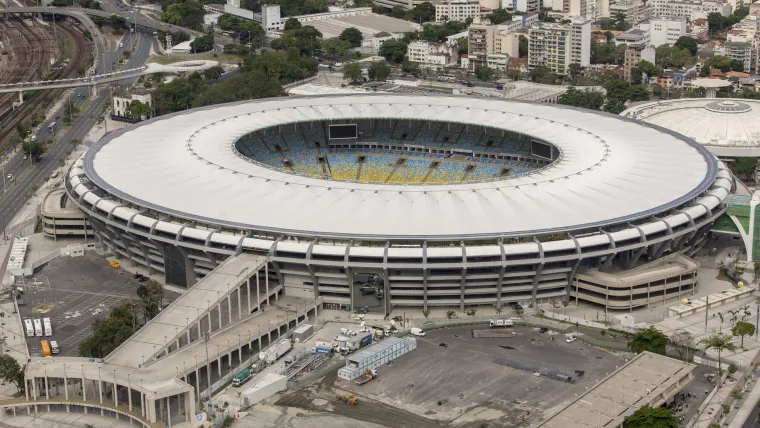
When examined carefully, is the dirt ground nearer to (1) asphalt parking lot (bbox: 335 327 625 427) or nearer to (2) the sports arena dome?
(1) asphalt parking lot (bbox: 335 327 625 427)

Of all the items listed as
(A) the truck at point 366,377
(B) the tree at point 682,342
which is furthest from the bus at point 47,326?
(B) the tree at point 682,342

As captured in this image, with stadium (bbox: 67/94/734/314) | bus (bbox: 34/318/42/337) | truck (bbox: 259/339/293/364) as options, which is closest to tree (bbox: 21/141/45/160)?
stadium (bbox: 67/94/734/314)

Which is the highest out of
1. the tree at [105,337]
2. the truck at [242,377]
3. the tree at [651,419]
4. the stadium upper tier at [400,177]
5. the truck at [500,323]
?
the stadium upper tier at [400,177]

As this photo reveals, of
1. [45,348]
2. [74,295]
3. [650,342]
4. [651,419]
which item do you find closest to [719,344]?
[650,342]

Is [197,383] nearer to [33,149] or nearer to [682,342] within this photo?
[682,342]

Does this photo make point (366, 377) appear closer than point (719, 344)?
Yes

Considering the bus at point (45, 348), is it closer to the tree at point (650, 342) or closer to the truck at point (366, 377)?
the truck at point (366, 377)
